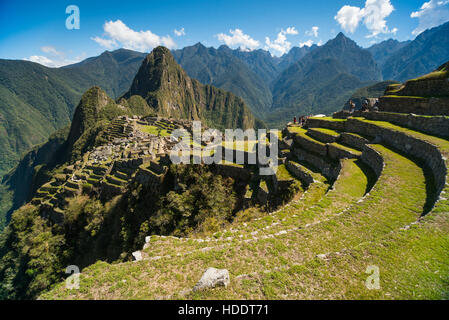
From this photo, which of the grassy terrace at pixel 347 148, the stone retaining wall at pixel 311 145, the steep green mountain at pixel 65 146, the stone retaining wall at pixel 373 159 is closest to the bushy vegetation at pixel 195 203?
the stone retaining wall at pixel 311 145

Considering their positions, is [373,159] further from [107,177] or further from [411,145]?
[107,177]

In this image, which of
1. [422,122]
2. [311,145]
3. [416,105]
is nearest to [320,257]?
[311,145]

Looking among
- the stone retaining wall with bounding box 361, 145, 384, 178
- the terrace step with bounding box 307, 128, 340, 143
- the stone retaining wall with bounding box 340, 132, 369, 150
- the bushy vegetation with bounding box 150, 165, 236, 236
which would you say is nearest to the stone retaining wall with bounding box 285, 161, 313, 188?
the stone retaining wall with bounding box 361, 145, 384, 178

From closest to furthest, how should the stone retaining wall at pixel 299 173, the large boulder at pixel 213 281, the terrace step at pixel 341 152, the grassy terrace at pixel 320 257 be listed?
the grassy terrace at pixel 320 257 → the large boulder at pixel 213 281 → the stone retaining wall at pixel 299 173 → the terrace step at pixel 341 152

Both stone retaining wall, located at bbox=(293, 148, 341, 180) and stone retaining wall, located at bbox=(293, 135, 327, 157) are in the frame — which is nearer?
stone retaining wall, located at bbox=(293, 148, 341, 180)

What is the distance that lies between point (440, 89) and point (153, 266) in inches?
1122

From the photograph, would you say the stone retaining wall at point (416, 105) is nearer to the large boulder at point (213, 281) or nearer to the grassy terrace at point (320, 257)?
the grassy terrace at point (320, 257)

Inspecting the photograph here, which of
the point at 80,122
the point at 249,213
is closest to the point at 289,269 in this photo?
the point at 249,213

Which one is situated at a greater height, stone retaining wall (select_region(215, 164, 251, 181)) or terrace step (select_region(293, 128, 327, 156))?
terrace step (select_region(293, 128, 327, 156))

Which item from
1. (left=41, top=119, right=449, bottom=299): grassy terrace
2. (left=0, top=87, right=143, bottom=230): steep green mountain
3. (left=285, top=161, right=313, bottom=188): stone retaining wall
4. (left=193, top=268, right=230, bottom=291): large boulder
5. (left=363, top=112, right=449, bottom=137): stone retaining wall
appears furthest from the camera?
(left=0, top=87, right=143, bottom=230): steep green mountain

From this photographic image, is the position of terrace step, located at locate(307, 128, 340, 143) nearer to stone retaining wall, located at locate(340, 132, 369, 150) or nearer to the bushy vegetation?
stone retaining wall, located at locate(340, 132, 369, 150)

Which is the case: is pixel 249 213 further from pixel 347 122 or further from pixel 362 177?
pixel 347 122

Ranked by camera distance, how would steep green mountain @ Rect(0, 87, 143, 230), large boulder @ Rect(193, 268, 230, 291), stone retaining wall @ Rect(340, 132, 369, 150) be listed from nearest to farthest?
1. large boulder @ Rect(193, 268, 230, 291)
2. stone retaining wall @ Rect(340, 132, 369, 150)
3. steep green mountain @ Rect(0, 87, 143, 230)

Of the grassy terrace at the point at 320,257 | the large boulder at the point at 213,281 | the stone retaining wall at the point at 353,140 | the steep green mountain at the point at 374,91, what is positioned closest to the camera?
the grassy terrace at the point at 320,257
